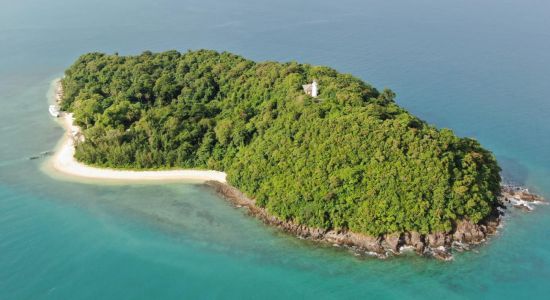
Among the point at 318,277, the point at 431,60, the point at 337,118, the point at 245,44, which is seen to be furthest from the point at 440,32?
the point at 318,277

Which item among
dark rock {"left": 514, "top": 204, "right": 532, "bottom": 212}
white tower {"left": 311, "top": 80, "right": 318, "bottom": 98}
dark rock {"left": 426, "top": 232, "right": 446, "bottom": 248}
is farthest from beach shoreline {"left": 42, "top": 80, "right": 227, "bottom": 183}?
dark rock {"left": 514, "top": 204, "right": 532, "bottom": 212}

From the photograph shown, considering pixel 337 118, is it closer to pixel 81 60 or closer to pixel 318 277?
pixel 318 277

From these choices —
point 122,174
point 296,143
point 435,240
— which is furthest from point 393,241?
point 122,174

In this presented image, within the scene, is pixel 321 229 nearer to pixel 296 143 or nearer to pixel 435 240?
pixel 296 143

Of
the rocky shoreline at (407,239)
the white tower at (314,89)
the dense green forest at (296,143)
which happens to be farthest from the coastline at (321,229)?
the white tower at (314,89)

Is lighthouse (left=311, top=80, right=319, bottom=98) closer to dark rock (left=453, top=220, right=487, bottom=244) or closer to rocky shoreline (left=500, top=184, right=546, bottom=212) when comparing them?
dark rock (left=453, top=220, right=487, bottom=244)

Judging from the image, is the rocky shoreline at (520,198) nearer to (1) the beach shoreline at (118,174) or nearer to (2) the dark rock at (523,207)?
(2) the dark rock at (523,207)
